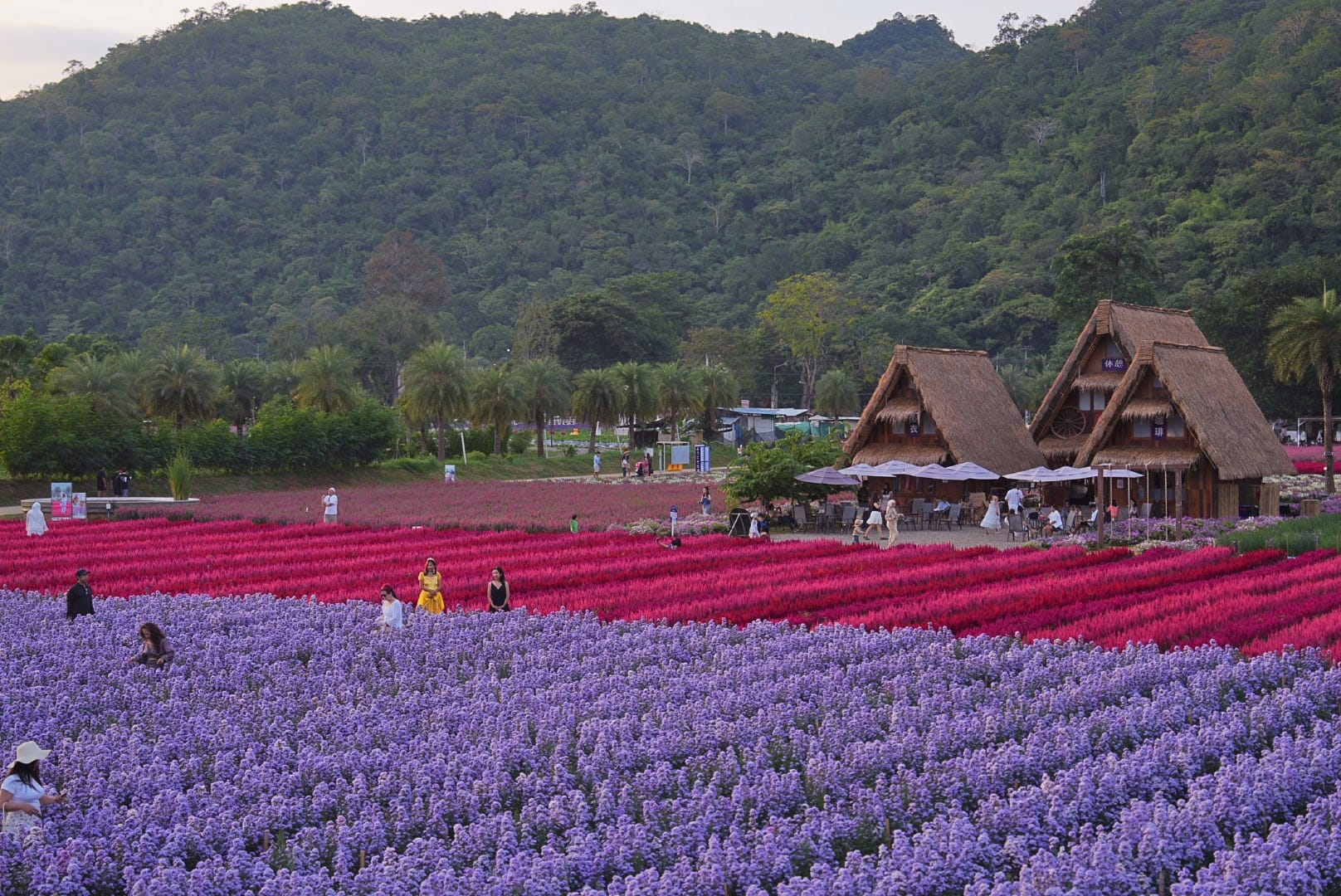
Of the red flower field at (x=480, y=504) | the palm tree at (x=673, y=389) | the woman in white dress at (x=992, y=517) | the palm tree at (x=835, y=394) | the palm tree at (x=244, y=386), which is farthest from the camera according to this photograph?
the palm tree at (x=835, y=394)

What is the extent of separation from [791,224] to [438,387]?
107m

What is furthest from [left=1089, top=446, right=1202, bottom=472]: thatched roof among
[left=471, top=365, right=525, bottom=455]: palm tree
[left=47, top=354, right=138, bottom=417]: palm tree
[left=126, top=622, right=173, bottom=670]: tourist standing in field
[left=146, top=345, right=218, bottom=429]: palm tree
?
[left=146, top=345, right=218, bottom=429]: palm tree

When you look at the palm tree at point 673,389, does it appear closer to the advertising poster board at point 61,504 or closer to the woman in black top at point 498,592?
the advertising poster board at point 61,504

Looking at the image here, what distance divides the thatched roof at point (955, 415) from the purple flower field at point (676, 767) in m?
24.8

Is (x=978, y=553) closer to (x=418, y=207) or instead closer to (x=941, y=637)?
(x=941, y=637)

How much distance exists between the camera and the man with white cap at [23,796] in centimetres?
1077

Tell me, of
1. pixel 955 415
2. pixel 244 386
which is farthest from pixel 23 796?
pixel 244 386

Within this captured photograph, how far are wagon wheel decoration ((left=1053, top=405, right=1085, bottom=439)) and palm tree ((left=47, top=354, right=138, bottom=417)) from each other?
33082 millimetres

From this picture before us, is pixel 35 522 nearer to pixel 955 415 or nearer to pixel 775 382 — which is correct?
pixel 955 415

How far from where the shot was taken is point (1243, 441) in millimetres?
40344

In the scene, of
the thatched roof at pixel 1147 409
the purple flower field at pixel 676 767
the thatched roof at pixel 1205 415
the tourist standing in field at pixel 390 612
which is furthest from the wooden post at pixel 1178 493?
the tourist standing in field at pixel 390 612

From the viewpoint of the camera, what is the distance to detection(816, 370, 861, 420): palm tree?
324 ft

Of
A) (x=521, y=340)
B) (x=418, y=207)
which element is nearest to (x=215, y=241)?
(x=418, y=207)

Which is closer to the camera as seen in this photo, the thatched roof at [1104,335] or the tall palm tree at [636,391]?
the thatched roof at [1104,335]
